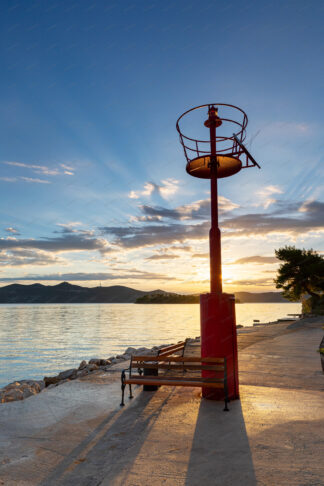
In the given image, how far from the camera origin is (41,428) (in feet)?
19.6

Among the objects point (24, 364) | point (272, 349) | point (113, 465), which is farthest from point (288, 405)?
point (24, 364)

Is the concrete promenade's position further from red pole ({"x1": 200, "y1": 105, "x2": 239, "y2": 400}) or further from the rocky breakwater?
the rocky breakwater

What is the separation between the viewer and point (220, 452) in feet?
14.8

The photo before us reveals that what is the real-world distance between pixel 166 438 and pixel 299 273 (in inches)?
1350

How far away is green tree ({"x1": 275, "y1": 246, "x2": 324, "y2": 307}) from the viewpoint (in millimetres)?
35500

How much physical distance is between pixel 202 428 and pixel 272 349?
9785 mm

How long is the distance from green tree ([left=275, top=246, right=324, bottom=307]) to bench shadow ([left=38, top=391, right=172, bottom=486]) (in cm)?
3243

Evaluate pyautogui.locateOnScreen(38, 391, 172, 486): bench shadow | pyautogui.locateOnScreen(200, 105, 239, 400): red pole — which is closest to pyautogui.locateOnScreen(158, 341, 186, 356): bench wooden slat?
pyautogui.locateOnScreen(200, 105, 239, 400): red pole

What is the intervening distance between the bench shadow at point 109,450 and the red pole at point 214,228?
9.41ft

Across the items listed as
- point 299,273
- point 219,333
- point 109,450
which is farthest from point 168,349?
point 299,273

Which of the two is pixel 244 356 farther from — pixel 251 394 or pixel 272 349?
pixel 251 394

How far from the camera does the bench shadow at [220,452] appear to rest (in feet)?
12.6

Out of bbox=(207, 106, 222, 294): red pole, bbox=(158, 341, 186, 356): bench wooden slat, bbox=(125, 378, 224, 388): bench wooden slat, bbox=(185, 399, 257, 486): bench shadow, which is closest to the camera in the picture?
bbox=(185, 399, 257, 486): bench shadow

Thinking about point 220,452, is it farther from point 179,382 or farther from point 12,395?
point 12,395
